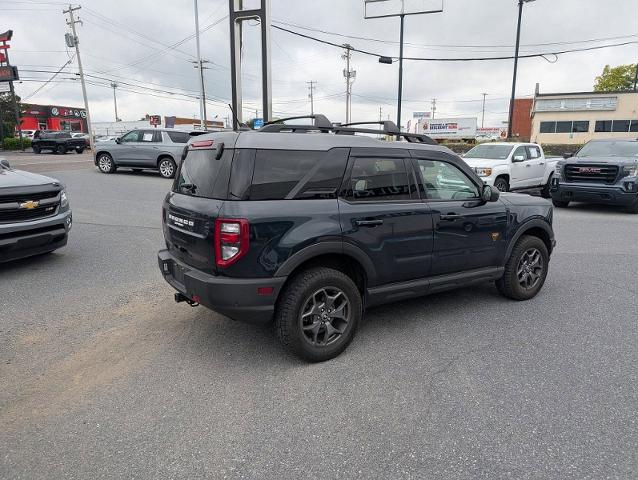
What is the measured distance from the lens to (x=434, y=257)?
4.25m

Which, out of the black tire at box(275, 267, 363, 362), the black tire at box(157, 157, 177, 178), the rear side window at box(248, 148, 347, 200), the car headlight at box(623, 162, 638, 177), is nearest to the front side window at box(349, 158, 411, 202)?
the rear side window at box(248, 148, 347, 200)

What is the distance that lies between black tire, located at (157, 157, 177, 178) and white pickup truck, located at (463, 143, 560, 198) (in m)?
10.6

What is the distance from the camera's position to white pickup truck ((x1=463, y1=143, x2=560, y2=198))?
43.1 ft

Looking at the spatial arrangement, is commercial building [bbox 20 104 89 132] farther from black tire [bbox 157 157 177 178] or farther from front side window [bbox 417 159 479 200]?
front side window [bbox 417 159 479 200]

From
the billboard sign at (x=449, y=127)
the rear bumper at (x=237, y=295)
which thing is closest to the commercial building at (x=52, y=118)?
the billboard sign at (x=449, y=127)

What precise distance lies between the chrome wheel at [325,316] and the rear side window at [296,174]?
0.79m

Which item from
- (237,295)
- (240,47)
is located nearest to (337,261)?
(237,295)

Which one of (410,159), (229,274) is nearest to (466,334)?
(410,159)

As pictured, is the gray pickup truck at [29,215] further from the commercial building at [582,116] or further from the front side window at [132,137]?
the commercial building at [582,116]

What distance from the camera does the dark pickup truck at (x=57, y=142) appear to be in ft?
113

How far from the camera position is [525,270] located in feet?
16.8

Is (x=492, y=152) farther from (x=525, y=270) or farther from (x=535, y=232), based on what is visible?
(x=525, y=270)

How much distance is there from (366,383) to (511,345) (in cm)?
147

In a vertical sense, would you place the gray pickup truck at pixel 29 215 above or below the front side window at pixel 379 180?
below
